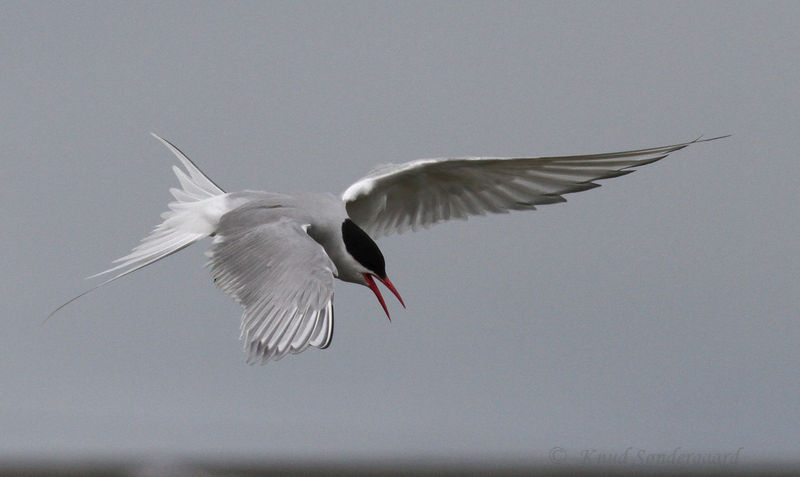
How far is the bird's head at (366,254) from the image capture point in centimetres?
737

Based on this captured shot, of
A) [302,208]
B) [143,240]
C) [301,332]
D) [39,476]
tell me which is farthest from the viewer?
[39,476]

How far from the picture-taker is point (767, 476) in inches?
1162

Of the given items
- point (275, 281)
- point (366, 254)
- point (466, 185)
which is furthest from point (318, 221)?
point (466, 185)

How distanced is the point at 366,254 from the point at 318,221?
0.36 meters

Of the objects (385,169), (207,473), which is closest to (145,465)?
(207,473)

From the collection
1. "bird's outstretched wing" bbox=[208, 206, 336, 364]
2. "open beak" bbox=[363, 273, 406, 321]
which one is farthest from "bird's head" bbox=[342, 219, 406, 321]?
"bird's outstretched wing" bbox=[208, 206, 336, 364]

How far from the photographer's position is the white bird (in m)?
6.06

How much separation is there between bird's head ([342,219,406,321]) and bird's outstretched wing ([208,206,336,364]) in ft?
1.69

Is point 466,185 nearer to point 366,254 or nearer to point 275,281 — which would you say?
point 366,254

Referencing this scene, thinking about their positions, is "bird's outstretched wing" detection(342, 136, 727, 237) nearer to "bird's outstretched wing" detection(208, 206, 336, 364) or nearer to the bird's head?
the bird's head

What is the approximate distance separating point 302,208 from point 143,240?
127 centimetres

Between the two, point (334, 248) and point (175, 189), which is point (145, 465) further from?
point (334, 248)

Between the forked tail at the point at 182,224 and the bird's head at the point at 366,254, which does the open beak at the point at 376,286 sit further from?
the forked tail at the point at 182,224

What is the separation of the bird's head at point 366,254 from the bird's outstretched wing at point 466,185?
0.75 m
